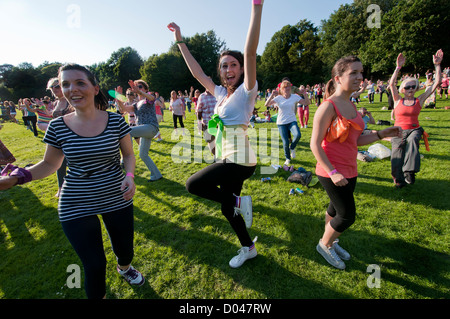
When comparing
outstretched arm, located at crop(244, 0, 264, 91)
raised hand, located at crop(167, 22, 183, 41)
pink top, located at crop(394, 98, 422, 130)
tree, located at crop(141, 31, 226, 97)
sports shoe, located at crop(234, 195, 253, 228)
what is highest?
tree, located at crop(141, 31, 226, 97)

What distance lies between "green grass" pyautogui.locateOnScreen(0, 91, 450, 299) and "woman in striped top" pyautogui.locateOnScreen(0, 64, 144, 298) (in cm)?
110

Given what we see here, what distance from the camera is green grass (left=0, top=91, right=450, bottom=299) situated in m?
2.50

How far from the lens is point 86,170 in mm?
1903

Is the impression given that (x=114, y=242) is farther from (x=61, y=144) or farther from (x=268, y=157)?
(x=268, y=157)

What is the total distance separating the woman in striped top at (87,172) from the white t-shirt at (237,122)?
3.40ft

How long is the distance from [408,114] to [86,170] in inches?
232

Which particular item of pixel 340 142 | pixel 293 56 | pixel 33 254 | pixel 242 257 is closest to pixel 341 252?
pixel 242 257

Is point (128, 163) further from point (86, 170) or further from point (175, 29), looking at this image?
point (175, 29)

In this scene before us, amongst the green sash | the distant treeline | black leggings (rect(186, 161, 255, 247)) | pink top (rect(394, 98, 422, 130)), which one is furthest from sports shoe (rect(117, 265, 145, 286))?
the distant treeline

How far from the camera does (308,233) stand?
3.33 metres

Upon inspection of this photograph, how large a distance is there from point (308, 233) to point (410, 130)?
346cm

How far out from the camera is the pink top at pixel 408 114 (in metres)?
4.45

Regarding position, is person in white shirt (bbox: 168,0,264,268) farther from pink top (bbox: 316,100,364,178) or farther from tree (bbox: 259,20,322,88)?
tree (bbox: 259,20,322,88)
